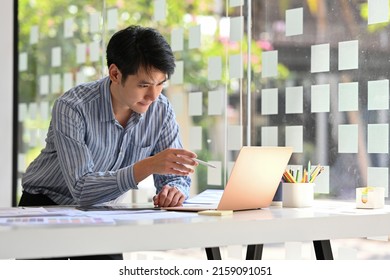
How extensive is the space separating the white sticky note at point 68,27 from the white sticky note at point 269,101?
1.99m

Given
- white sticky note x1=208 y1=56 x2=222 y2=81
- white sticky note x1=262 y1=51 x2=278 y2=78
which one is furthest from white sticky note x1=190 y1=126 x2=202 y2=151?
white sticky note x1=262 y1=51 x2=278 y2=78

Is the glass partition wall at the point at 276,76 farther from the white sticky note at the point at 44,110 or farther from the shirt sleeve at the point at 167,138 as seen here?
the shirt sleeve at the point at 167,138

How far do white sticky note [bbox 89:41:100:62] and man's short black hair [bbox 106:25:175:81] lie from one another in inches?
86.6

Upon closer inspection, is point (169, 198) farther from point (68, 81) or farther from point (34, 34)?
point (34, 34)

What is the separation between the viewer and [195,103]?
394cm

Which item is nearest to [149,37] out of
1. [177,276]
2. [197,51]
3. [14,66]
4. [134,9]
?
[177,276]

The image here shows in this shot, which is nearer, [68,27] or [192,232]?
[192,232]

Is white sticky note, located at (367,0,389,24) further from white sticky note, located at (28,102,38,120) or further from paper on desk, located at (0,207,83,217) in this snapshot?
white sticky note, located at (28,102,38,120)

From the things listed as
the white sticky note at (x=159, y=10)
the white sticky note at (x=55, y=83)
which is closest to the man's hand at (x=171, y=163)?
the white sticky note at (x=159, y=10)

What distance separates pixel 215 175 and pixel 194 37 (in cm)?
74

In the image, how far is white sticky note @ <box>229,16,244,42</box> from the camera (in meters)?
3.68

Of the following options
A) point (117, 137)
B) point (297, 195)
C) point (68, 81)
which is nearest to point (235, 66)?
point (117, 137)

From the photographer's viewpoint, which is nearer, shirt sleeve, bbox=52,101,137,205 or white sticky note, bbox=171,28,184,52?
shirt sleeve, bbox=52,101,137,205

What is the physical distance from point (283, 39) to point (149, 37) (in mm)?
1043
